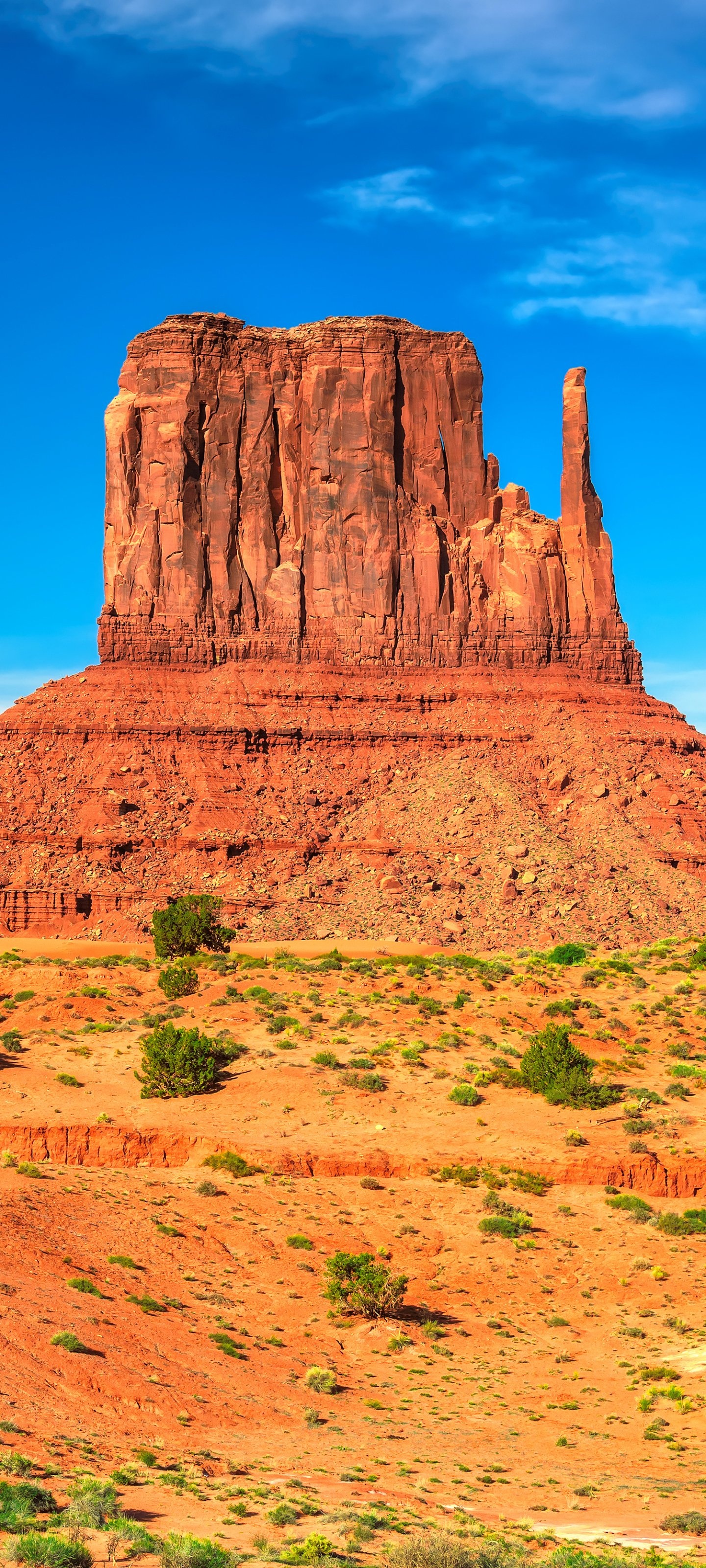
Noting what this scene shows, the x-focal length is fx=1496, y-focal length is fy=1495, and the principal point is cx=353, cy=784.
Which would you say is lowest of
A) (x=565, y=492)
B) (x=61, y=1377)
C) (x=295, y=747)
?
(x=61, y=1377)

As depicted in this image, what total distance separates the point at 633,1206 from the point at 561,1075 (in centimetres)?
630

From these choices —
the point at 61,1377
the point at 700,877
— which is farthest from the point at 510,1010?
the point at 700,877

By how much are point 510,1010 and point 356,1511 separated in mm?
28485

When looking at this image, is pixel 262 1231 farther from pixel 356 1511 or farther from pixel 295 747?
pixel 295 747

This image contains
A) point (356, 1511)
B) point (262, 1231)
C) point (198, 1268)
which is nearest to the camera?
point (356, 1511)

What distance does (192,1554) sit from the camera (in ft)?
41.4

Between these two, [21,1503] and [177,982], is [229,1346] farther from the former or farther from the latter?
[177,982]

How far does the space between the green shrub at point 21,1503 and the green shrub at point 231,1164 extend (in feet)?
50.8

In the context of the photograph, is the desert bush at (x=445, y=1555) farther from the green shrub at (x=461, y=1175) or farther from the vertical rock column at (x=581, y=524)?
the vertical rock column at (x=581, y=524)

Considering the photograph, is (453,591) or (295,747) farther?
(453,591)

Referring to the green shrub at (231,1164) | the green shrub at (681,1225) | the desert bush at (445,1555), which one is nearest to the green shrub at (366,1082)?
the green shrub at (231,1164)

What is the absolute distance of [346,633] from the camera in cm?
9394

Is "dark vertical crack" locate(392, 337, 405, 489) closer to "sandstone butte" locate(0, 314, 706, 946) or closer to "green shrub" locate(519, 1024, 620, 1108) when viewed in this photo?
"sandstone butte" locate(0, 314, 706, 946)

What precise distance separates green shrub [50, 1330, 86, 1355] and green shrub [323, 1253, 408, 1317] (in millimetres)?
6497
